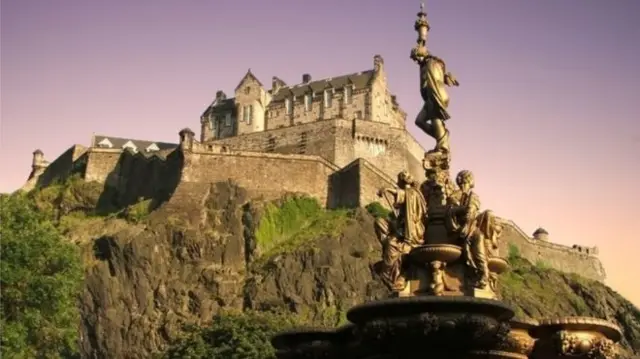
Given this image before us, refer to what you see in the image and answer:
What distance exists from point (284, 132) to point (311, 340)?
206 ft

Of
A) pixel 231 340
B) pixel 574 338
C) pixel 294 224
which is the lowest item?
pixel 231 340

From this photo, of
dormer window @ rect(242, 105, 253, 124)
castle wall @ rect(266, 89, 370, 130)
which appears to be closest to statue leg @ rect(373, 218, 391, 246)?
castle wall @ rect(266, 89, 370, 130)

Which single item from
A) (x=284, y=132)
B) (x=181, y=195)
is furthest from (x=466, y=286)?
(x=284, y=132)

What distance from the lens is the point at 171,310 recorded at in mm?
54625

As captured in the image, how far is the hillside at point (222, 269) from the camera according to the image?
53.5 metres

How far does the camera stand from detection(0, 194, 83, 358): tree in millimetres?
26000

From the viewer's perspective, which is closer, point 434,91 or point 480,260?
point 480,260

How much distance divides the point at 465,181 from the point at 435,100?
1.55 metres

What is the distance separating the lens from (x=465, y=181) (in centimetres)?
1351

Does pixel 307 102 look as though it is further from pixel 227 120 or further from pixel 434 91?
pixel 434 91

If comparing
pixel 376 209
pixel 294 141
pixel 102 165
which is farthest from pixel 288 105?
pixel 376 209

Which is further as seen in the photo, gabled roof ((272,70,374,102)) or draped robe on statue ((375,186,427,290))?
gabled roof ((272,70,374,102))

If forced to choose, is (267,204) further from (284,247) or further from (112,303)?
(112,303)

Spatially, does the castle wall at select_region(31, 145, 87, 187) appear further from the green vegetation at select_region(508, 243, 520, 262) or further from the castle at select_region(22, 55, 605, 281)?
the green vegetation at select_region(508, 243, 520, 262)
